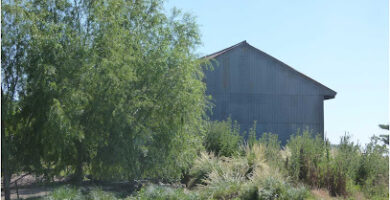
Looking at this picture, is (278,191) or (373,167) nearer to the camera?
(278,191)

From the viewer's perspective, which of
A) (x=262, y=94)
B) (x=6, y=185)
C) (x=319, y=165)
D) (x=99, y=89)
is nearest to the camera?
(x=6, y=185)

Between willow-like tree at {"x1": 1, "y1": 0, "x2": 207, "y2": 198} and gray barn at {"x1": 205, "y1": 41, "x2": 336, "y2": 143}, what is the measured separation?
9.75 m

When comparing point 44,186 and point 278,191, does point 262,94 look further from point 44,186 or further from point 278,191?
point 44,186

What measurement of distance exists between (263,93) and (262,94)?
7cm

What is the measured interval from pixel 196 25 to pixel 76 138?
4.21 meters

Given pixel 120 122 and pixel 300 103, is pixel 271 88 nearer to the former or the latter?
pixel 300 103

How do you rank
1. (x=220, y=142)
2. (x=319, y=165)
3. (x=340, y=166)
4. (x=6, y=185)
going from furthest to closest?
(x=220, y=142), (x=319, y=165), (x=340, y=166), (x=6, y=185)

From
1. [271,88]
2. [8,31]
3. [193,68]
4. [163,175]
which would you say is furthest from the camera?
[271,88]

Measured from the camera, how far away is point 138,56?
1098 centimetres

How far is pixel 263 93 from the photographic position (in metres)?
21.7

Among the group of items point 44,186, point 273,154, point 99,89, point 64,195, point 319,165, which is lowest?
point 44,186

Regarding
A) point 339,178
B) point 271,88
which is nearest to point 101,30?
point 339,178

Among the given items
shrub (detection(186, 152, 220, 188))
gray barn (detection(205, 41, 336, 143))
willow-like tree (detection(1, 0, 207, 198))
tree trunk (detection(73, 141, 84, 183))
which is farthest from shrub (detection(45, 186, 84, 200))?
gray barn (detection(205, 41, 336, 143))

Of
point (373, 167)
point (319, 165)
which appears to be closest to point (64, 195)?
point (319, 165)
